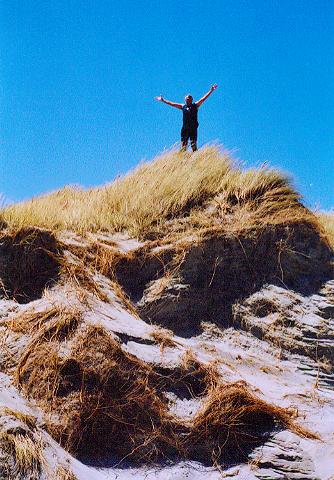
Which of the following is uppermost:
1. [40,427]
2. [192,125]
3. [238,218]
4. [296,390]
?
[192,125]

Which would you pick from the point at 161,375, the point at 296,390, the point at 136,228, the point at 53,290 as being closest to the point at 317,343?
the point at 296,390

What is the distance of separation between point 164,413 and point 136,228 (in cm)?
280

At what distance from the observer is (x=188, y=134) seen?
33.9 feet

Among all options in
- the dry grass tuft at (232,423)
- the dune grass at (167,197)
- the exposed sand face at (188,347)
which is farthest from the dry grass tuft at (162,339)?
the dune grass at (167,197)

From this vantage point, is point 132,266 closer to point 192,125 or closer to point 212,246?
point 212,246

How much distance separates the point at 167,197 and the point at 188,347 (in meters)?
2.48

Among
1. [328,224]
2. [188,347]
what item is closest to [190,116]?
[328,224]

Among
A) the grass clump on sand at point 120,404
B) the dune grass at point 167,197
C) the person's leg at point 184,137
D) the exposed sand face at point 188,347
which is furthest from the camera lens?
the person's leg at point 184,137

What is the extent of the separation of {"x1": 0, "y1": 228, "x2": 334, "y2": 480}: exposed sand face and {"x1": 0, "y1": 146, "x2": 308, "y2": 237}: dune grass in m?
0.39

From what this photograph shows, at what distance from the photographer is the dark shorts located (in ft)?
33.8

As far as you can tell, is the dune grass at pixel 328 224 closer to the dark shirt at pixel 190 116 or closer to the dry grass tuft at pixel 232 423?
the dark shirt at pixel 190 116

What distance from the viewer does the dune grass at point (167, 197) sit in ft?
24.8

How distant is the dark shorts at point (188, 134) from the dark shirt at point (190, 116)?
0.06 meters

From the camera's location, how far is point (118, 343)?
5617 mm
